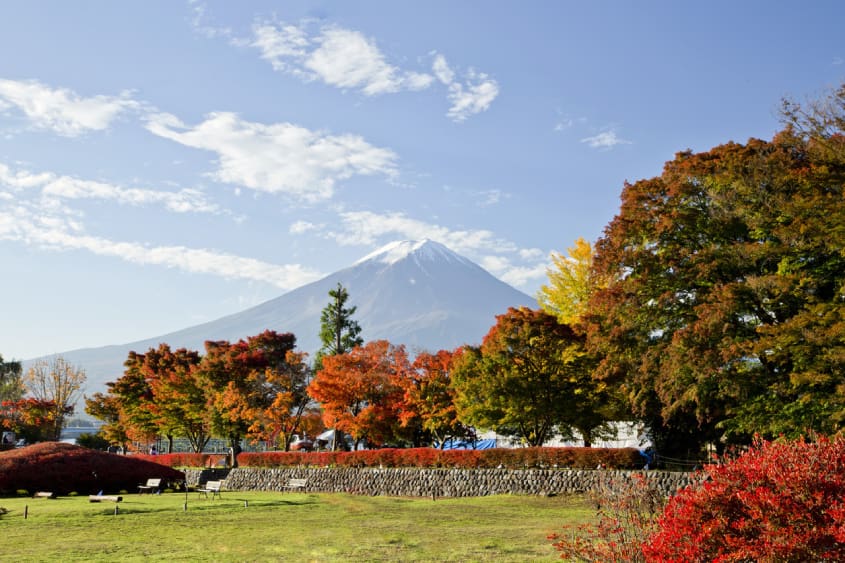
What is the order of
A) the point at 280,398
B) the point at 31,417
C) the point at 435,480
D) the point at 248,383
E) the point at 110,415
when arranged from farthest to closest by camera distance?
the point at 31,417, the point at 110,415, the point at 248,383, the point at 280,398, the point at 435,480

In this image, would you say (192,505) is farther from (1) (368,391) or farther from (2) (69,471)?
(1) (368,391)

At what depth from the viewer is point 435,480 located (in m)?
32.1

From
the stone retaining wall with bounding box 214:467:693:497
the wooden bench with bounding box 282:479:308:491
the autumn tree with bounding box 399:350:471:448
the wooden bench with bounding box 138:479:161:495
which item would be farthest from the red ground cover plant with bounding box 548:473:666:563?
the wooden bench with bounding box 138:479:161:495

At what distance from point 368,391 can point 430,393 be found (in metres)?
3.76

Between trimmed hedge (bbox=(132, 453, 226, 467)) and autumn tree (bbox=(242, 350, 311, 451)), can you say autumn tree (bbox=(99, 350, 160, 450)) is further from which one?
autumn tree (bbox=(242, 350, 311, 451))

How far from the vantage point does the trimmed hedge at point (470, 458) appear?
27.2 m

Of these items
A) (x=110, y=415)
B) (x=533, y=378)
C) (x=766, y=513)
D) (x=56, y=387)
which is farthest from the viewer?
(x=56, y=387)

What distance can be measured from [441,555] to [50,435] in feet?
198

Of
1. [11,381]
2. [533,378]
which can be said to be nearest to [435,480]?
[533,378]

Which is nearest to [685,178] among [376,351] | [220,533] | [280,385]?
[220,533]

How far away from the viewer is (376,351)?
1523 inches

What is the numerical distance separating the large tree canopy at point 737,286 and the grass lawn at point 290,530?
17.0 ft

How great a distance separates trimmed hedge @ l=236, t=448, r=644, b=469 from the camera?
27.2 m

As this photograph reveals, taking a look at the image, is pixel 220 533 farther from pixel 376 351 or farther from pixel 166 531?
pixel 376 351
